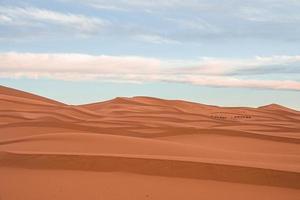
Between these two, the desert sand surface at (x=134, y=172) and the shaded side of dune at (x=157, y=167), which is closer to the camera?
the desert sand surface at (x=134, y=172)

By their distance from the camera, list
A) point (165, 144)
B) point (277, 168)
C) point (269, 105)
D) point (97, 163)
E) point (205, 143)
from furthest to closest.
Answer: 1. point (269, 105)
2. point (205, 143)
3. point (165, 144)
4. point (97, 163)
5. point (277, 168)

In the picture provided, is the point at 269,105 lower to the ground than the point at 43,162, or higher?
higher

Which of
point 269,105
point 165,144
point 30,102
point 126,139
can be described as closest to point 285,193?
point 165,144

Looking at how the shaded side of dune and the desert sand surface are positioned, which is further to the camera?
the shaded side of dune

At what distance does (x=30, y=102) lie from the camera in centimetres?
4191

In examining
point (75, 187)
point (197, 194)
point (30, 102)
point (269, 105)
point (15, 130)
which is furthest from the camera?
point (269, 105)

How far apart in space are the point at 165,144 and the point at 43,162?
12.8 feet

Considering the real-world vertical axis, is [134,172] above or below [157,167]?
below

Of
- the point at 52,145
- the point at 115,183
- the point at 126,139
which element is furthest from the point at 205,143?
the point at 115,183

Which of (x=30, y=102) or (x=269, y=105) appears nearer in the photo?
(x=30, y=102)

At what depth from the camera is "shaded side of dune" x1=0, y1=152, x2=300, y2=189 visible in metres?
8.41

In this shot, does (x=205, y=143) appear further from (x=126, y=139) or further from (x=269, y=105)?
(x=269, y=105)

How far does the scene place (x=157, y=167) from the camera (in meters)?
9.33

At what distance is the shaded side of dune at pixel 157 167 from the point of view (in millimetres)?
8414
